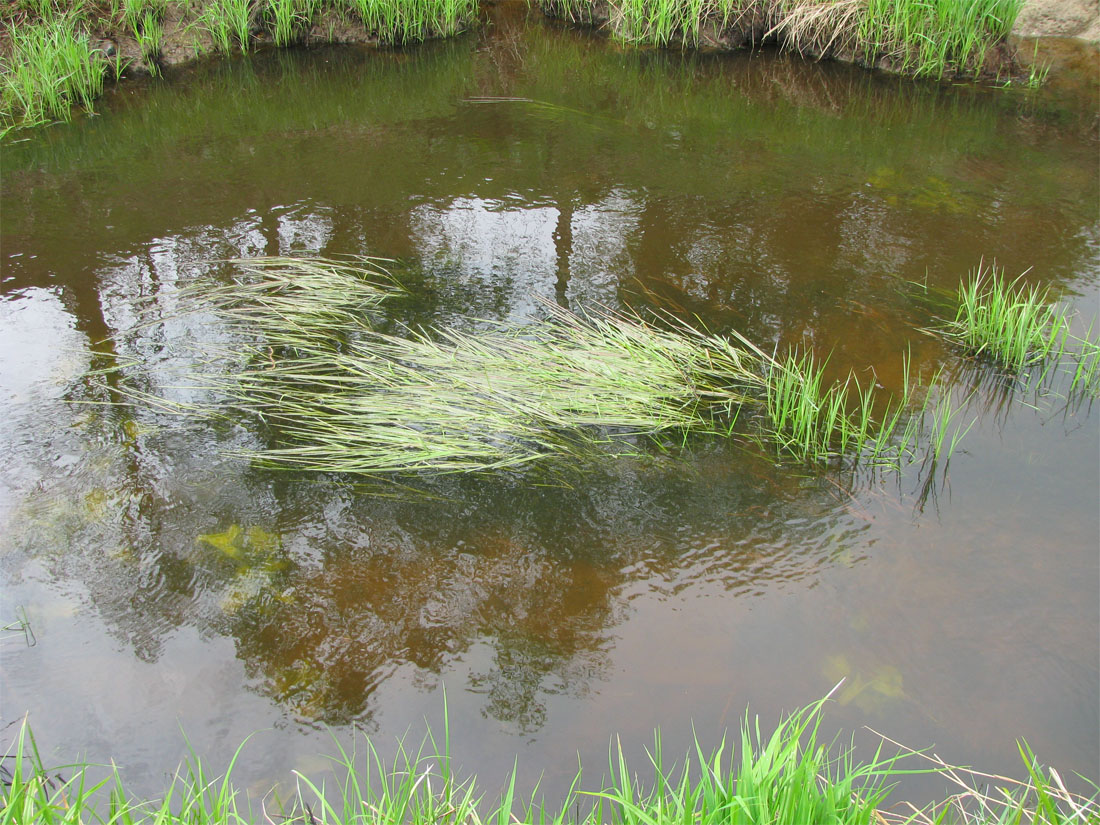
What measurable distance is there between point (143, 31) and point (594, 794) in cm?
794

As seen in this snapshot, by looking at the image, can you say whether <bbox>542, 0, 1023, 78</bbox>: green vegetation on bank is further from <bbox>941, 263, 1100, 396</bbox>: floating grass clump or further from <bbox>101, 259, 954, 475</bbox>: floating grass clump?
<bbox>101, 259, 954, 475</bbox>: floating grass clump

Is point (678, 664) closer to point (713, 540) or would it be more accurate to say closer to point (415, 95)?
point (713, 540)

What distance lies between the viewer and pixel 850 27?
281 inches

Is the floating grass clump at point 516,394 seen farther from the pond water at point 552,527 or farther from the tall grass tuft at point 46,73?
the tall grass tuft at point 46,73

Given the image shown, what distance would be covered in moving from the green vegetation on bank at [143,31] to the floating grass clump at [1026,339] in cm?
640

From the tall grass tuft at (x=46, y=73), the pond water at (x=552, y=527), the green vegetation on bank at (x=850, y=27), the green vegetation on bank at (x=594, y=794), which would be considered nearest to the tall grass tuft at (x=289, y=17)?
the tall grass tuft at (x=46, y=73)

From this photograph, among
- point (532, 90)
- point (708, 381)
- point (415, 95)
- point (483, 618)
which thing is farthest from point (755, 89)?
point (483, 618)

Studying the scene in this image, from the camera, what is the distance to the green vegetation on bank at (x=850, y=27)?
667 centimetres

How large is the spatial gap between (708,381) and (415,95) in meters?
4.69

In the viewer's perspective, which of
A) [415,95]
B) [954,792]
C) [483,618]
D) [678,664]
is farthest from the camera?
[415,95]

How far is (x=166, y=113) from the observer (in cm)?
629

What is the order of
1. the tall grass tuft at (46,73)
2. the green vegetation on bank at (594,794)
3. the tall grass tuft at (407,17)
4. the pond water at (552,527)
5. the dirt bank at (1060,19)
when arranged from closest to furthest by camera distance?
the green vegetation on bank at (594,794) → the pond water at (552,527) → the tall grass tuft at (46,73) → the dirt bank at (1060,19) → the tall grass tuft at (407,17)

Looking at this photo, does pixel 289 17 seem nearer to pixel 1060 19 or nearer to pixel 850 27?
pixel 850 27

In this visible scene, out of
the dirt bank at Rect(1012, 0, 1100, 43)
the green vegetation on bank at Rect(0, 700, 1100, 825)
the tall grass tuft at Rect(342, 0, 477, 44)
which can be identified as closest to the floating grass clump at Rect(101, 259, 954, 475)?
the green vegetation on bank at Rect(0, 700, 1100, 825)
